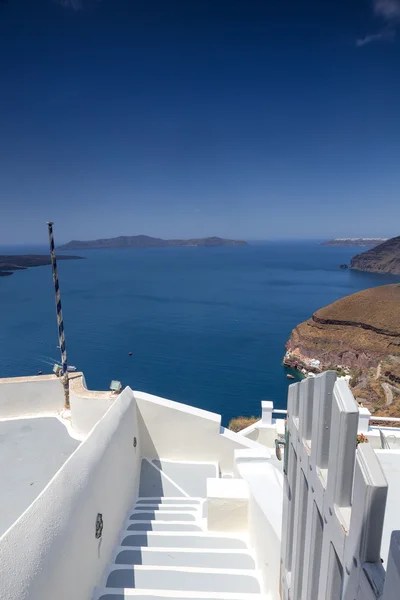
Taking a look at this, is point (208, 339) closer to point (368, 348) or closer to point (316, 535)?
point (368, 348)

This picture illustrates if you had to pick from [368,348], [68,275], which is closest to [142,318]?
[368,348]

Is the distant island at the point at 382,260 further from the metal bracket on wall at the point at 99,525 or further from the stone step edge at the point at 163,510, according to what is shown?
the metal bracket on wall at the point at 99,525

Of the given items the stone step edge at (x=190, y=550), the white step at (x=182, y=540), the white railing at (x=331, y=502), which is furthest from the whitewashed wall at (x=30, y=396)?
the white railing at (x=331, y=502)

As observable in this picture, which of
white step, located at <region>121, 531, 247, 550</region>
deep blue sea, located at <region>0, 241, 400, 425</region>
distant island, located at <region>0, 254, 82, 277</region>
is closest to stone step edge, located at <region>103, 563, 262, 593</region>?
white step, located at <region>121, 531, 247, 550</region>

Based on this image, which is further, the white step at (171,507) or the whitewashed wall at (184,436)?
the whitewashed wall at (184,436)

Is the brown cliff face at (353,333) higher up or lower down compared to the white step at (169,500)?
lower down

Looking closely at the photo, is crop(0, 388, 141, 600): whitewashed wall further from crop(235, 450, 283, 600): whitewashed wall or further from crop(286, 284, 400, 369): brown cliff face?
crop(286, 284, 400, 369): brown cliff face
